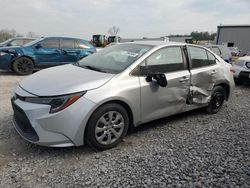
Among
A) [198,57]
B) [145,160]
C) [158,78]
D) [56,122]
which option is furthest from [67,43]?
[145,160]

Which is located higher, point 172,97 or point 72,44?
point 72,44

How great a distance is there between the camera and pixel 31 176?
289cm

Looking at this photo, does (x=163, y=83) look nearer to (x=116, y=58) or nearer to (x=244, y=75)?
(x=116, y=58)

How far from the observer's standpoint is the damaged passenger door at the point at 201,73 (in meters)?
4.59

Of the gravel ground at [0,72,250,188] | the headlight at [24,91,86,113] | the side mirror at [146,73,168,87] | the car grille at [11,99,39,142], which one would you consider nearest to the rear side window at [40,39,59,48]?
the gravel ground at [0,72,250,188]

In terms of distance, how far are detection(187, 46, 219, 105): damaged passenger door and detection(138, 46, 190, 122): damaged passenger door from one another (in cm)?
20

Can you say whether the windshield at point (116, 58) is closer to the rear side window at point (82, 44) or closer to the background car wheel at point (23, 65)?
the background car wheel at point (23, 65)

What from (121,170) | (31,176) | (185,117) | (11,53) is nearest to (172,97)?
(185,117)

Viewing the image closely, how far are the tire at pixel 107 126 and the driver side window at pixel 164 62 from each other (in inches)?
29.6

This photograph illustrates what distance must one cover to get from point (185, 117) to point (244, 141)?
52.5 inches

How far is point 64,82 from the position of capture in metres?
3.38

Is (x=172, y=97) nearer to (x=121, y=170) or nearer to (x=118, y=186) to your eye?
(x=121, y=170)

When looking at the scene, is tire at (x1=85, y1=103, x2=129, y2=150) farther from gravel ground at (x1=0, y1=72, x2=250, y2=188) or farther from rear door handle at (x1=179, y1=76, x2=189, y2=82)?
rear door handle at (x1=179, y1=76, x2=189, y2=82)

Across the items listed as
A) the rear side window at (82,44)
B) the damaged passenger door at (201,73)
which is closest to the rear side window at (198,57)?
the damaged passenger door at (201,73)
